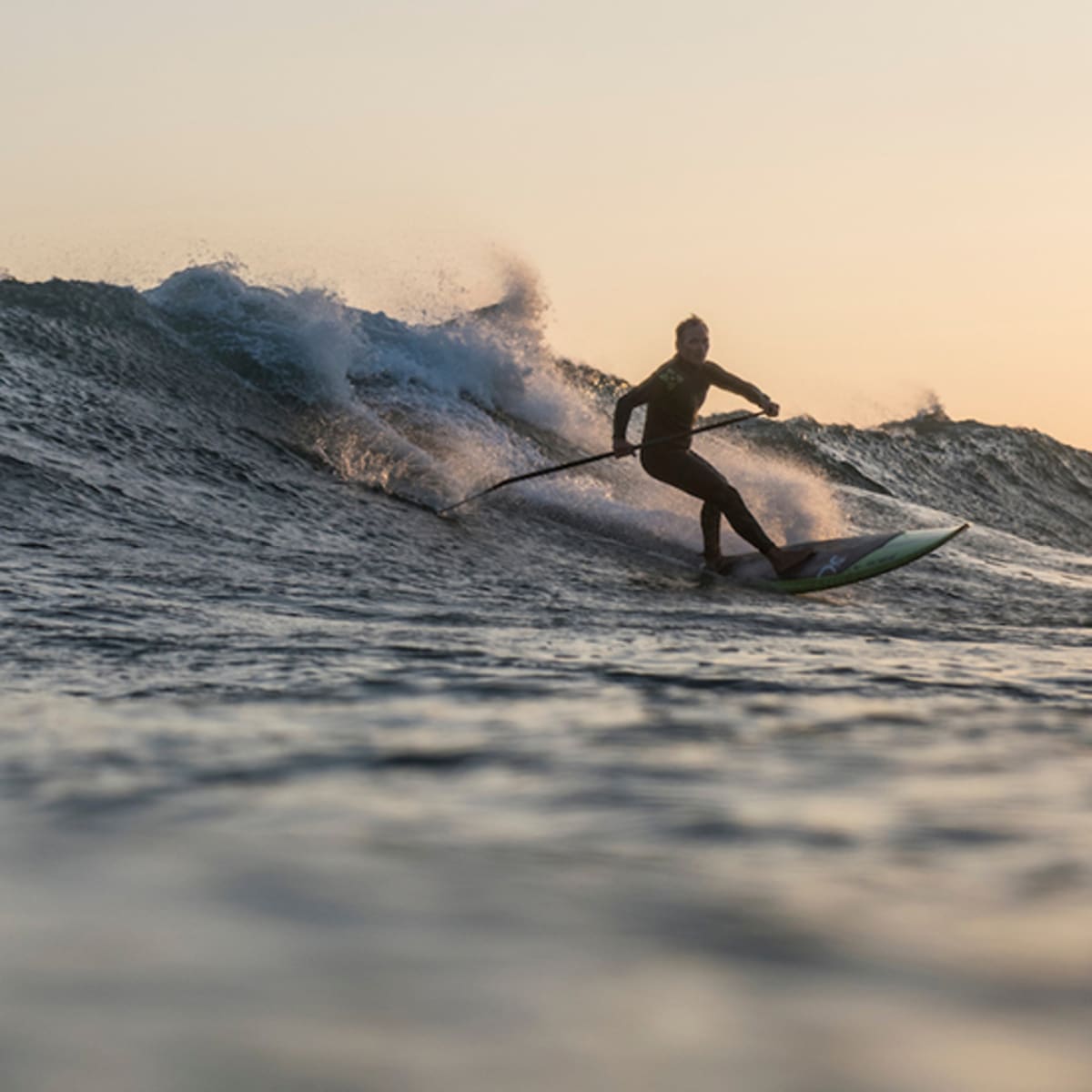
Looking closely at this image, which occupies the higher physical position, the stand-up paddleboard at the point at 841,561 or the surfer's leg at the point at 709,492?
the surfer's leg at the point at 709,492

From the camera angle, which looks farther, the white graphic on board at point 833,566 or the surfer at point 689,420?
the surfer at point 689,420

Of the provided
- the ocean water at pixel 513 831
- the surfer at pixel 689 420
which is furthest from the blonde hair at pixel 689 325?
the ocean water at pixel 513 831

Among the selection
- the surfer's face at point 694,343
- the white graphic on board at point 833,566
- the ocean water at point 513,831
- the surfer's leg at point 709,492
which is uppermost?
the surfer's face at point 694,343

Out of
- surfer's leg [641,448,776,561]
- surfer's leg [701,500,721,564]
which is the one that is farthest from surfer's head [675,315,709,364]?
surfer's leg [701,500,721,564]

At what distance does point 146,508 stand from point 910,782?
18.3ft

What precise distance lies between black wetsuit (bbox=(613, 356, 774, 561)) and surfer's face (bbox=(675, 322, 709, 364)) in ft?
0.14

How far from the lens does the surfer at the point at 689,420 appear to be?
8.16m

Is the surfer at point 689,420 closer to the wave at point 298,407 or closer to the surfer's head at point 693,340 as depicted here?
the surfer's head at point 693,340

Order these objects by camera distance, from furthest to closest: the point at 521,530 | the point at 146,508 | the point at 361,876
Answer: the point at 521,530 < the point at 146,508 < the point at 361,876

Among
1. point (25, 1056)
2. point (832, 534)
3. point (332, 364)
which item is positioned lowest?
point (25, 1056)

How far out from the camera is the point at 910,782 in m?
2.26

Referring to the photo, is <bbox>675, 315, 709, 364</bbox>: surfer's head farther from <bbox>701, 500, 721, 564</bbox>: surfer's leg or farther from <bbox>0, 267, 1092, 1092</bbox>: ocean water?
<bbox>0, 267, 1092, 1092</bbox>: ocean water

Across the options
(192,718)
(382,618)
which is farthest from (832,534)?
(192,718)

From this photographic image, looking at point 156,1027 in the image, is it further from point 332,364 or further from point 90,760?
point 332,364
